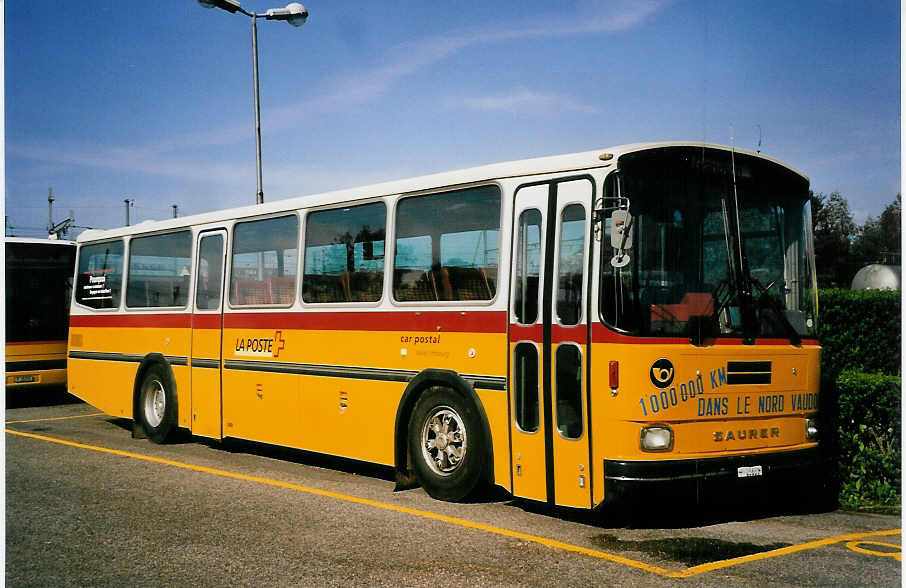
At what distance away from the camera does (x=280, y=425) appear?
1045cm

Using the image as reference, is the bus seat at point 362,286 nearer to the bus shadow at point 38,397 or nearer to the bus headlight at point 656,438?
the bus headlight at point 656,438

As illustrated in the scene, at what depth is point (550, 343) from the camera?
734cm

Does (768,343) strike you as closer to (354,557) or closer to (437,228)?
(437,228)

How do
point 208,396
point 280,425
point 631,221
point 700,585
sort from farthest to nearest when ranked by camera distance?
point 208,396
point 280,425
point 631,221
point 700,585

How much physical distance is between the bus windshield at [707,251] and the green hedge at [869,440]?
1198 millimetres

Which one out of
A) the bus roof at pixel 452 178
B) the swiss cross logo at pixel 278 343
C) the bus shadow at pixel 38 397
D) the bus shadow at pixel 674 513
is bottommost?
the bus shadow at pixel 674 513

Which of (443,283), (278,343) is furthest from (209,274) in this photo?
(443,283)

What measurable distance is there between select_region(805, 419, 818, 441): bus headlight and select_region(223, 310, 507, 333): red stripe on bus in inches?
105

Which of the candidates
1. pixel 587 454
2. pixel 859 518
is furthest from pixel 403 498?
pixel 859 518

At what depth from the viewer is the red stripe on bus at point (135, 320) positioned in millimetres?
12133

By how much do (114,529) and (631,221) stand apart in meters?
4.68

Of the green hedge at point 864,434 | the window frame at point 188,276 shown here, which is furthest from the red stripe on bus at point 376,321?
the green hedge at point 864,434

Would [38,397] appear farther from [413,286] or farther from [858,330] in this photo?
[858,330]

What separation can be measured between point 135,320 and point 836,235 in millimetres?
34654
